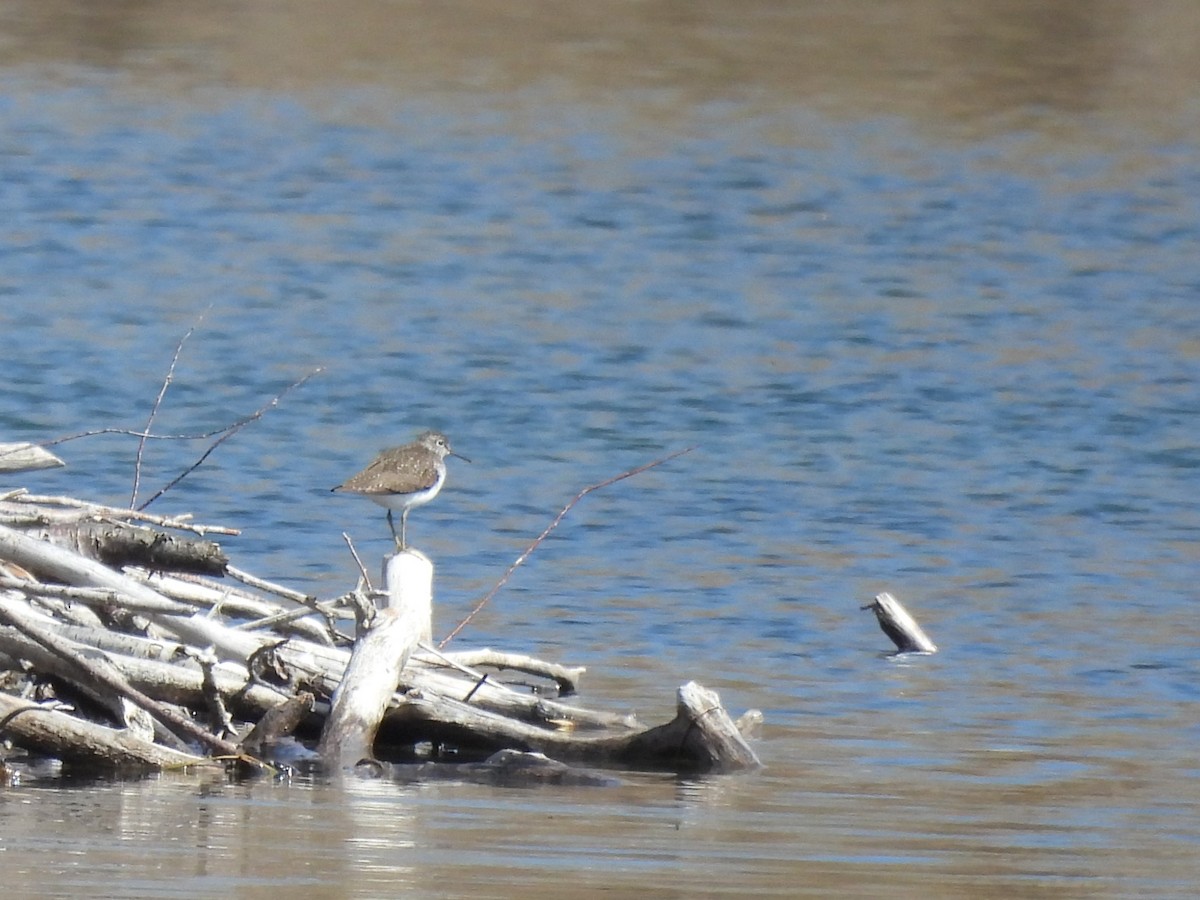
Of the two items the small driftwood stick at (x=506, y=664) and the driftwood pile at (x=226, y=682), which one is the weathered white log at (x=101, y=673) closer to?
the driftwood pile at (x=226, y=682)

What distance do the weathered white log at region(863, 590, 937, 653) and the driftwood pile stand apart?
2774 millimetres

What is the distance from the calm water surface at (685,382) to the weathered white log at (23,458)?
140cm

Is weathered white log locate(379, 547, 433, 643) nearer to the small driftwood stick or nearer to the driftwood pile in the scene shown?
the driftwood pile

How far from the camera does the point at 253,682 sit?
338 inches

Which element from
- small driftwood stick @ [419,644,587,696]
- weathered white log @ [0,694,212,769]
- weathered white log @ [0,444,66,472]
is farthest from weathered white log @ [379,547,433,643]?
weathered white log @ [0,444,66,472]

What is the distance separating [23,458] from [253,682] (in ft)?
4.01

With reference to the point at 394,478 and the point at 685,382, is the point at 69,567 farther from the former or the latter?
the point at 685,382

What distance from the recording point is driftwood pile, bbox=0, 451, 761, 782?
26.7ft

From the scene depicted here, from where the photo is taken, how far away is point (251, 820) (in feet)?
24.8

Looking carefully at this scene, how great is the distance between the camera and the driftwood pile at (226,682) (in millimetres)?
8148

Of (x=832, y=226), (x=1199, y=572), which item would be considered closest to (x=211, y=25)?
(x=832, y=226)

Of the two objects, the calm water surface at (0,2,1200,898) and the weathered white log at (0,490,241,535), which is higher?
the weathered white log at (0,490,241,535)

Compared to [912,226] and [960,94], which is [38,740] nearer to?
[912,226]

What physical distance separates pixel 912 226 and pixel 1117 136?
6558 millimetres
